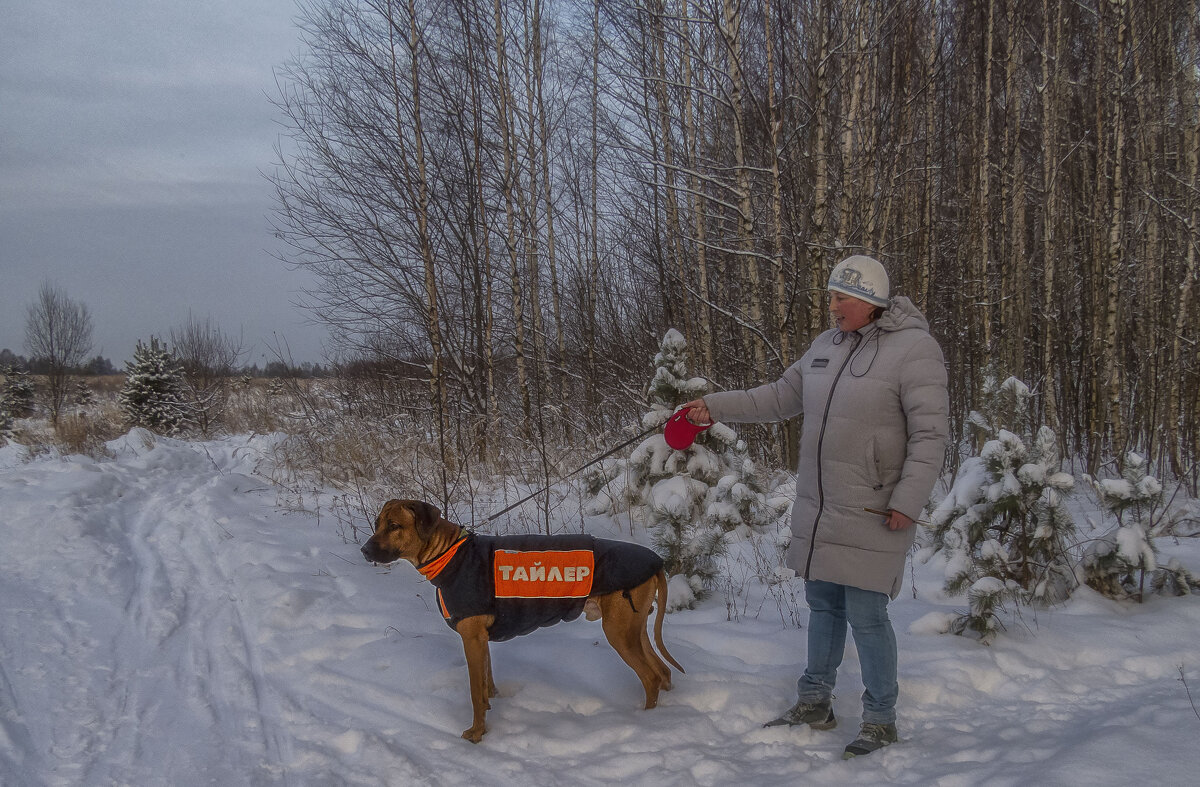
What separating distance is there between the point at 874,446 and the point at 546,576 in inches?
63.8

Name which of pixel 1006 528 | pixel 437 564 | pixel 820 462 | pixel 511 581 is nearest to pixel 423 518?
pixel 437 564

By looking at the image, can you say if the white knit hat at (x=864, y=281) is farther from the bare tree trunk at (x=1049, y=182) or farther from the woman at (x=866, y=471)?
the bare tree trunk at (x=1049, y=182)

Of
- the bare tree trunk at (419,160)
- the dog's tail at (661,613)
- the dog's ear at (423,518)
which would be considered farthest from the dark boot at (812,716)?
the bare tree trunk at (419,160)

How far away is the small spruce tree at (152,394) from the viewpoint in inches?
750

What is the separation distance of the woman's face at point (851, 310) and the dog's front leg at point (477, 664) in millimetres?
2172

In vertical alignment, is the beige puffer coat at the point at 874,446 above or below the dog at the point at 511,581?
above

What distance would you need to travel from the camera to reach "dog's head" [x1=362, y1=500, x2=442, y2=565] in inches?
128

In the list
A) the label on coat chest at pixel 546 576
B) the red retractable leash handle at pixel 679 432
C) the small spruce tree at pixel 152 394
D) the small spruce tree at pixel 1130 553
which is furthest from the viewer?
the small spruce tree at pixel 152 394

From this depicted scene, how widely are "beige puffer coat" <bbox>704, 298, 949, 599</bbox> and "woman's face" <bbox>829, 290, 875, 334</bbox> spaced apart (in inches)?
1.8

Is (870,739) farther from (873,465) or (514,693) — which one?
(514,693)

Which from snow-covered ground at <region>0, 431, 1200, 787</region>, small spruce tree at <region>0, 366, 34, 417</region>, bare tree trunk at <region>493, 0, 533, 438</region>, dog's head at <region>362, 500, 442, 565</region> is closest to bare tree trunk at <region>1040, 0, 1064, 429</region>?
snow-covered ground at <region>0, 431, 1200, 787</region>

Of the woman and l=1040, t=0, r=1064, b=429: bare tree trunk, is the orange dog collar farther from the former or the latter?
l=1040, t=0, r=1064, b=429: bare tree trunk

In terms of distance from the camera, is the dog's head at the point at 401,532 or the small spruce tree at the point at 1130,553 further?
the small spruce tree at the point at 1130,553

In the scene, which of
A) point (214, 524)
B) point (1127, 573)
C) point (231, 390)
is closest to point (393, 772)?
point (1127, 573)
